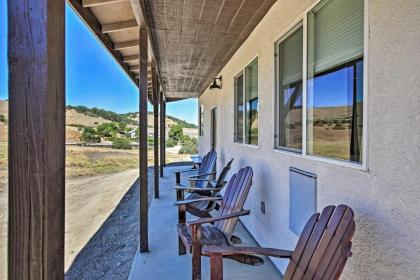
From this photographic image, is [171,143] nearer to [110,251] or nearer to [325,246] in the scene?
[110,251]

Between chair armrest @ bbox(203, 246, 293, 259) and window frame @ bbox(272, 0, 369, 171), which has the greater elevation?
window frame @ bbox(272, 0, 369, 171)

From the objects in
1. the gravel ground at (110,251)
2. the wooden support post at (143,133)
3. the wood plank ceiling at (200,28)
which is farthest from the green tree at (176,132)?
the wooden support post at (143,133)

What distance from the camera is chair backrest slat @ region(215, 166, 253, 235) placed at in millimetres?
2781

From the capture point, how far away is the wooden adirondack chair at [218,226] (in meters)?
2.23

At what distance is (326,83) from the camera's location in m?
2.05

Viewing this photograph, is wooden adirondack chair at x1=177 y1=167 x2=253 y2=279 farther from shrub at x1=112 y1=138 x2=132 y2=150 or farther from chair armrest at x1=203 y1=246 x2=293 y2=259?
shrub at x1=112 y1=138 x2=132 y2=150

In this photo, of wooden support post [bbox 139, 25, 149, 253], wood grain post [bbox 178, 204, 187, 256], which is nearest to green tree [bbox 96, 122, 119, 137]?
wooden support post [bbox 139, 25, 149, 253]

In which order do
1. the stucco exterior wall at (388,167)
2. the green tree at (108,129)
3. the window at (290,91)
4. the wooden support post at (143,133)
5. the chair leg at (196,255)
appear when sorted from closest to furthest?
the stucco exterior wall at (388,167) < the chair leg at (196,255) < the window at (290,91) < the wooden support post at (143,133) < the green tree at (108,129)

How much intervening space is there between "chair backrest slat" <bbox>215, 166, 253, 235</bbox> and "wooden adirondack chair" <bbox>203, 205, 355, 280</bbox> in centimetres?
99

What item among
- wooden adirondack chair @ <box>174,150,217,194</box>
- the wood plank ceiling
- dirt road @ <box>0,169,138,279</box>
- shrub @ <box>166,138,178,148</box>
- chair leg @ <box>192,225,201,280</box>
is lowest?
dirt road @ <box>0,169,138,279</box>

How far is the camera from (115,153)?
28.3 ft

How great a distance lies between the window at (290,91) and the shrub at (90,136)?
3494 mm

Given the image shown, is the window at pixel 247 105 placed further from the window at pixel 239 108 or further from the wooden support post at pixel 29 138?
the wooden support post at pixel 29 138

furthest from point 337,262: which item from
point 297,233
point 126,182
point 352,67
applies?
point 126,182
